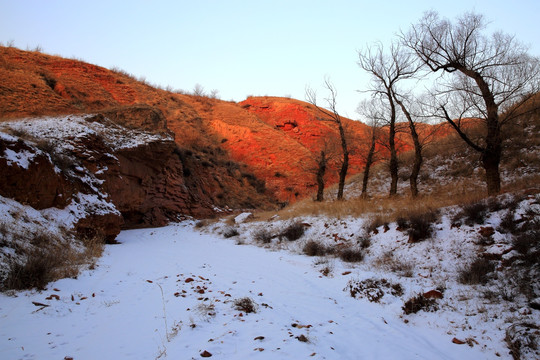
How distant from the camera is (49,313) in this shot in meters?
3.70

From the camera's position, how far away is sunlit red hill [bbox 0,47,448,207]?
18000 millimetres

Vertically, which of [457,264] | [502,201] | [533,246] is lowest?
[457,264]

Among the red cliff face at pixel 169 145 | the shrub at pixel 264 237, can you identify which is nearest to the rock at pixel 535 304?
the shrub at pixel 264 237

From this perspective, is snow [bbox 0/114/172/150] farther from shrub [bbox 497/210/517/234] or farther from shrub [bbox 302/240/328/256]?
shrub [bbox 497/210/517/234]

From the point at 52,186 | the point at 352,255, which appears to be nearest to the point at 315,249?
the point at 352,255

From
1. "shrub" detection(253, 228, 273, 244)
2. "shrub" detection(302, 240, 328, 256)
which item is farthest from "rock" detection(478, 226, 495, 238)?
"shrub" detection(253, 228, 273, 244)

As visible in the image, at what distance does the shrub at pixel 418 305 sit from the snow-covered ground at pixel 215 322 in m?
0.10

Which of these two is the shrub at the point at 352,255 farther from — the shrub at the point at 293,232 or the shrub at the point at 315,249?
the shrub at the point at 293,232

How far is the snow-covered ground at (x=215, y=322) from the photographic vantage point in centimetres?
313

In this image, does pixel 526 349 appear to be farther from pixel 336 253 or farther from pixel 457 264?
pixel 336 253

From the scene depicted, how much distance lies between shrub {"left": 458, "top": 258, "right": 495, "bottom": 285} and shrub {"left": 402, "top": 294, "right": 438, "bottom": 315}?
39.8 inches

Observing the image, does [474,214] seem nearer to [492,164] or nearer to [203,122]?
[492,164]

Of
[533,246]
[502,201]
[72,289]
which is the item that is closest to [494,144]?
[502,201]

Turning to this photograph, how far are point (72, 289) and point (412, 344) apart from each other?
5.22 metres
